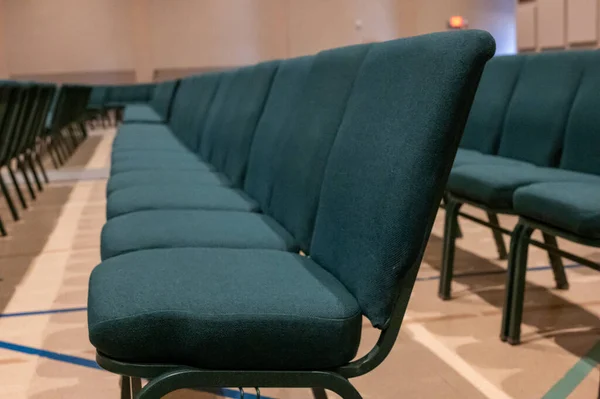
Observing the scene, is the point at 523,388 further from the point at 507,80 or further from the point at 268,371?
the point at 507,80

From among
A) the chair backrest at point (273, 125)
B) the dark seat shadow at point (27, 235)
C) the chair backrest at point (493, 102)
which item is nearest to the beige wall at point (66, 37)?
the dark seat shadow at point (27, 235)

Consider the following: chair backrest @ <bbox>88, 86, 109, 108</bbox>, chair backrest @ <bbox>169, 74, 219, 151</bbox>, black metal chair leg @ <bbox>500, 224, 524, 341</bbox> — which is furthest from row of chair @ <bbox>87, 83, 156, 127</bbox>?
black metal chair leg @ <bbox>500, 224, 524, 341</bbox>

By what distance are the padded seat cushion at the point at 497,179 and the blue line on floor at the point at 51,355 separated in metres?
1.32

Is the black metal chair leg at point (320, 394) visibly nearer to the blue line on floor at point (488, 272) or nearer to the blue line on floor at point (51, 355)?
the blue line on floor at point (51, 355)

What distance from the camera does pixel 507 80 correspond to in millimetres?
2926

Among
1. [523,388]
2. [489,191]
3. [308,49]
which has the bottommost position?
[308,49]

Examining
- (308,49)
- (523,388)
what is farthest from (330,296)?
(308,49)

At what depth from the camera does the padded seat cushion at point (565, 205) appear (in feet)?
5.55

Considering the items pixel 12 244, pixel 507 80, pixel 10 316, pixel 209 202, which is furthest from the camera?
pixel 12 244

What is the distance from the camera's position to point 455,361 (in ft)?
6.25

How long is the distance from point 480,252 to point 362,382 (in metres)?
1.48

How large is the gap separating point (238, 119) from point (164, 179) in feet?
1.22

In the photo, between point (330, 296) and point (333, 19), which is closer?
point (330, 296)

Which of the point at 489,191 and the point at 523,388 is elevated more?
the point at 489,191
